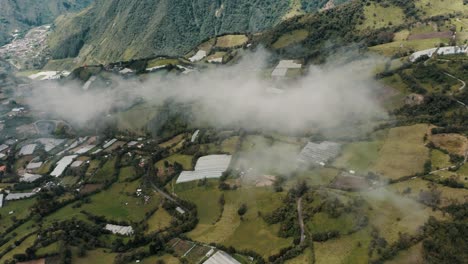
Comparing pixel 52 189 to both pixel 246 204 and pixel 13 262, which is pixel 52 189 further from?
pixel 246 204

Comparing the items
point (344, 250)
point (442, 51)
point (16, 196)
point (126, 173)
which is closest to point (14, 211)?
point (16, 196)

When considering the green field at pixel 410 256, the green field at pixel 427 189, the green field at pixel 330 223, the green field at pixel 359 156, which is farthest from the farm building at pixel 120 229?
the green field at pixel 427 189

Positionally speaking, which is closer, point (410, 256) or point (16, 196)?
point (410, 256)

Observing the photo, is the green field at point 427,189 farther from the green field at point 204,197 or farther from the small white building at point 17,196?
the small white building at point 17,196

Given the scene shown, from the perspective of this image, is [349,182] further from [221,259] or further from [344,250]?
[221,259]

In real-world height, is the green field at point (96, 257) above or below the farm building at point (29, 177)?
above

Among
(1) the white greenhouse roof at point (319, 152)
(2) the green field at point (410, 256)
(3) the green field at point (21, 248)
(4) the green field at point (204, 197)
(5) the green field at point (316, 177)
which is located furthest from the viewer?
(1) the white greenhouse roof at point (319, 152)

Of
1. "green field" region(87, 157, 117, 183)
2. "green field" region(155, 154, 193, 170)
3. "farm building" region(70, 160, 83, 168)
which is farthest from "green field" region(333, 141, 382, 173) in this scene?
"farm building" region(70, 160, 83, 168)

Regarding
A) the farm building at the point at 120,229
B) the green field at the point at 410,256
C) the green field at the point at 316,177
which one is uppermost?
the green field at the point at 410,256
